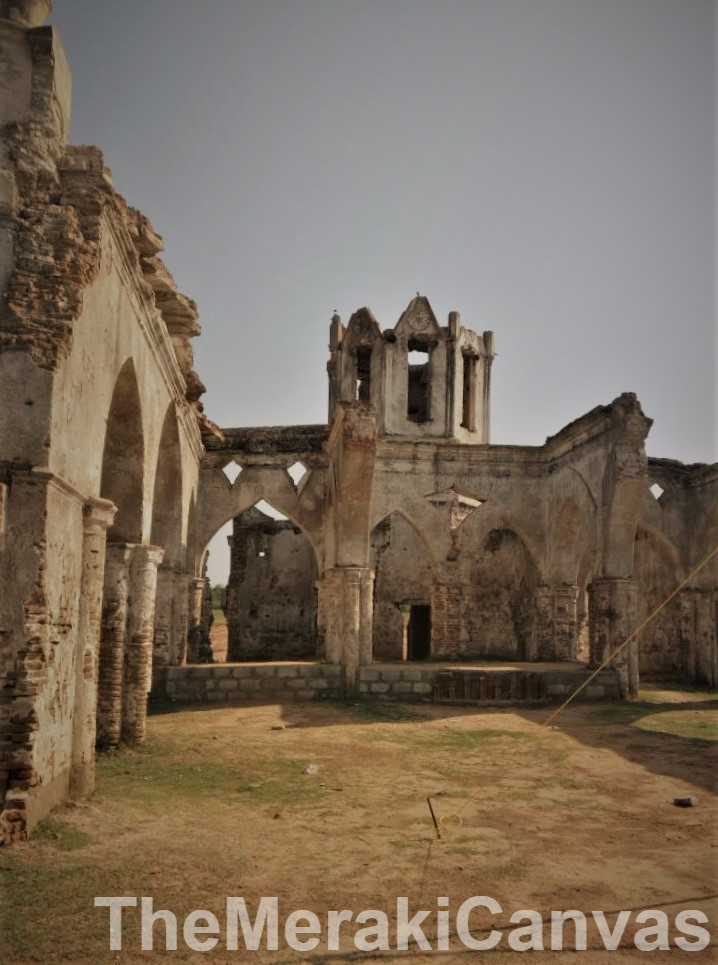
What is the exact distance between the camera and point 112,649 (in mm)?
9227

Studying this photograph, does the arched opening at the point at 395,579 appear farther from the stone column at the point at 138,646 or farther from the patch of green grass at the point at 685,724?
the stone column at the point at 138,646

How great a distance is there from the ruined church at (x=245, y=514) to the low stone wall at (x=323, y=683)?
0.14ft

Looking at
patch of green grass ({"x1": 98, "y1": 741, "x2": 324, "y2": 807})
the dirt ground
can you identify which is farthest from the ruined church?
the dirt ground

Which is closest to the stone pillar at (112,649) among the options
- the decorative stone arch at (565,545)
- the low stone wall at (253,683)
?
the low stone wall at (253,683)

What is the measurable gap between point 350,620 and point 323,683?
124cm

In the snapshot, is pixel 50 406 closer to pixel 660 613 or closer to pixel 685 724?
pixel 685 724

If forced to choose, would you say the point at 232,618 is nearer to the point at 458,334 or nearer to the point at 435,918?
the point at 458,334

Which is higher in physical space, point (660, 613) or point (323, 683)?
point (660, 613)

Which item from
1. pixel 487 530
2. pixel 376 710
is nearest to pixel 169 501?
pixel 376 710

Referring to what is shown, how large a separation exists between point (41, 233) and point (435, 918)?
5.89m

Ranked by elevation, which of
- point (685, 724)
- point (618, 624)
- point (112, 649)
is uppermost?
point (618, 624)

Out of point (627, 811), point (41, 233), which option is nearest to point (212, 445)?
point (41, 233)

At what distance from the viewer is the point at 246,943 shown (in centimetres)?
444

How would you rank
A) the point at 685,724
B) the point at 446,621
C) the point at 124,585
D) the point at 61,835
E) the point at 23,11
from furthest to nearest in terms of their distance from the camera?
1. the point at 446,621
2. the point at 685,724
3. the point at 124,585
4. the point at 23,11
5. the point at 61,835
